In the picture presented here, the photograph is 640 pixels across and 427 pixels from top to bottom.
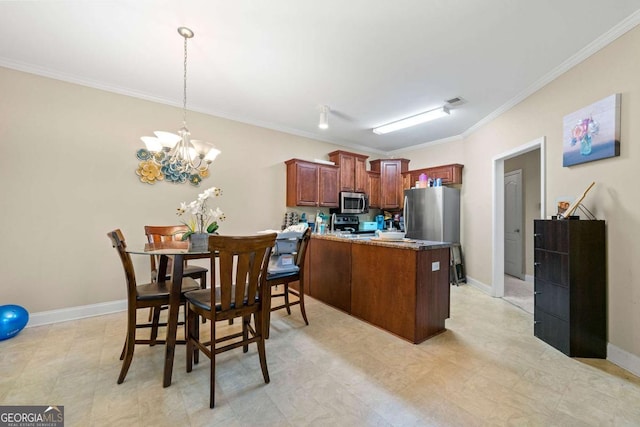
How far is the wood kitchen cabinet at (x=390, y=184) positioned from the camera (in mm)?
5539

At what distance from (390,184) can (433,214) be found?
1.23 metres

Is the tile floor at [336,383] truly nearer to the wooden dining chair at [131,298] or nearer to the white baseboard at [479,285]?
the wooden dining chair at [131,298]

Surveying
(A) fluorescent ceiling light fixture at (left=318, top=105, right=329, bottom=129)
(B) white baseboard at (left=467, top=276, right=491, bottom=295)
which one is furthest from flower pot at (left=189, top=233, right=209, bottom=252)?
(B) white baseboard at (left=467, top=276, right=491, bottom=295)

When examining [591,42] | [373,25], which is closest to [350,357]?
[373,25]

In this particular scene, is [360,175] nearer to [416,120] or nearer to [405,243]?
[416,120]

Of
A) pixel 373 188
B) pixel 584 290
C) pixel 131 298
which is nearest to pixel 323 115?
pixel 373 188

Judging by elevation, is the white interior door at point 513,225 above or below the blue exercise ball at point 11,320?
above

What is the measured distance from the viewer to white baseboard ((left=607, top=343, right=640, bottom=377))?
193 centimetres

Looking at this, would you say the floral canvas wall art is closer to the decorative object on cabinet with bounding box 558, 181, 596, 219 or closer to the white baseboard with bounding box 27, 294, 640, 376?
the decorative object on cabinet with bounding box 558, 181, 596, 219

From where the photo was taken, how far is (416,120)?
12.8 feet

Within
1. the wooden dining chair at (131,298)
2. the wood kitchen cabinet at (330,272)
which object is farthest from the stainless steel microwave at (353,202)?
the wooden dining chair at (131,298)

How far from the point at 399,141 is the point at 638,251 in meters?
3.93

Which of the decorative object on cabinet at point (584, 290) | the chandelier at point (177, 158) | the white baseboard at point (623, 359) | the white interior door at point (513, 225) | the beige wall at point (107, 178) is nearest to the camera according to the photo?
the white baseboard at point (623, 359)

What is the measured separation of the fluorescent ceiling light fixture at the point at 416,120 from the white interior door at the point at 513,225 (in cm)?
258
